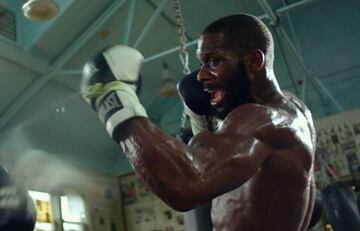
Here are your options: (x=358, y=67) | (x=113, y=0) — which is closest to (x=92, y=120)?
(x=113, y=0)

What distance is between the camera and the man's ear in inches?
53.0

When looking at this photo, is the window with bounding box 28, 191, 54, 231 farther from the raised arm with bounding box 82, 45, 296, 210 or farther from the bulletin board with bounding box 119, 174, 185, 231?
the raised arm with bounding box 82, 45, 296, 210

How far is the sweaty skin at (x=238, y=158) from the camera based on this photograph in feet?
3.64

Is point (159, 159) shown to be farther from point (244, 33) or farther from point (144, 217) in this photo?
point (144, 217)

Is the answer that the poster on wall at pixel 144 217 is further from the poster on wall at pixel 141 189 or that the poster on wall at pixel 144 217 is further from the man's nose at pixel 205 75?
the man's nose at pixel 205 75

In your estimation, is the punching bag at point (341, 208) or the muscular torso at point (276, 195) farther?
the punching bag at point (341, 208)

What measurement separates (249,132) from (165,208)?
6.23m

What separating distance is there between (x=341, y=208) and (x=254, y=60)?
132 inches

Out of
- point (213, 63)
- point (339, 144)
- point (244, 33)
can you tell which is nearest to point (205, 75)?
point (213, 63)

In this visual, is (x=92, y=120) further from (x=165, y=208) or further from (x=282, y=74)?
(x=282, y=74)

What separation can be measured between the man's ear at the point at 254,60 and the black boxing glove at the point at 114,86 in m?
0.30

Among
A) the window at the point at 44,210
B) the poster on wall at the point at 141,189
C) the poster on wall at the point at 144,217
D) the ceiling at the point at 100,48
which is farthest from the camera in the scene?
the poster on wall at the point at 141,189

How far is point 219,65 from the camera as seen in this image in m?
1.32

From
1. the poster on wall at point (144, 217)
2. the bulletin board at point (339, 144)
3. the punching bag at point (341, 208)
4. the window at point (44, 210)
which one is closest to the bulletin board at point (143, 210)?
the poster on wall at point (144, 217)
